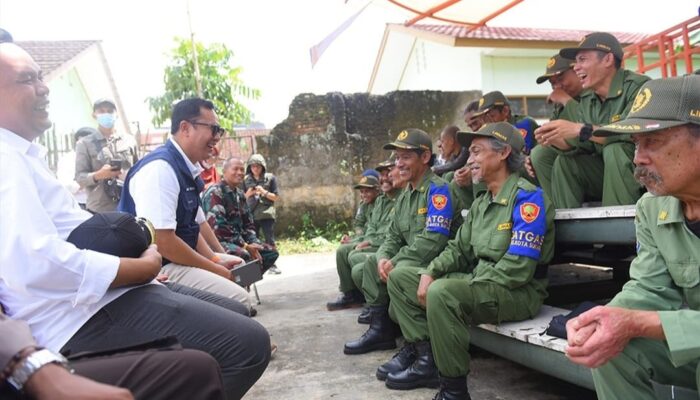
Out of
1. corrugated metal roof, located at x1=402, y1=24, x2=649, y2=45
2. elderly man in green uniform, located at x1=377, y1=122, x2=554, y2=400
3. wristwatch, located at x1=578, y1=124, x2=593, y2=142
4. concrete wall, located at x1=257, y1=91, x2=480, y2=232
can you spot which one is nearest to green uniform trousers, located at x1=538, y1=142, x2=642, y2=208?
wristwatch, located at x1=578, y1=124, x2=593, y2=142

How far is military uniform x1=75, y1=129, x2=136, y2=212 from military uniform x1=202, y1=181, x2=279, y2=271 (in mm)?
878

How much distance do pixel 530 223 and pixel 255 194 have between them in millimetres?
5495

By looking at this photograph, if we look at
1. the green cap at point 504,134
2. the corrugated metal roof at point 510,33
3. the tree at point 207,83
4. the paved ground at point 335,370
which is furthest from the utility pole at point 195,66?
the green cap at point 504,134

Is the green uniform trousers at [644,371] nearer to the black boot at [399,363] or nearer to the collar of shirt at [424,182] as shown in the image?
the black boot at [399,363]

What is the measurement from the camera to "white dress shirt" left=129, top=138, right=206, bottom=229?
2.80 m

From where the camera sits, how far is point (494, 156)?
306 centimetres

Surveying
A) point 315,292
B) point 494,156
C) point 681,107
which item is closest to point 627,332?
point 681,107

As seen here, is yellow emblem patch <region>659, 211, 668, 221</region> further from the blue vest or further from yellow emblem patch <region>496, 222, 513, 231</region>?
the blue vest

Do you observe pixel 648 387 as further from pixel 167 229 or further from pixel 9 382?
pixel 167 229

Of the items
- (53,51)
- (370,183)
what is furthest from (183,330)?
(53,51)

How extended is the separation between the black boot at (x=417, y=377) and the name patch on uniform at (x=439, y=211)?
3.11 feet

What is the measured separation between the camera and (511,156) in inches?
122

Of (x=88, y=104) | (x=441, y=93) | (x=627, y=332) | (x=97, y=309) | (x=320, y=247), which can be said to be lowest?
(x=320, y=247)

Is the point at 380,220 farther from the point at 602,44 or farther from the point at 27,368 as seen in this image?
the point at 27,368
